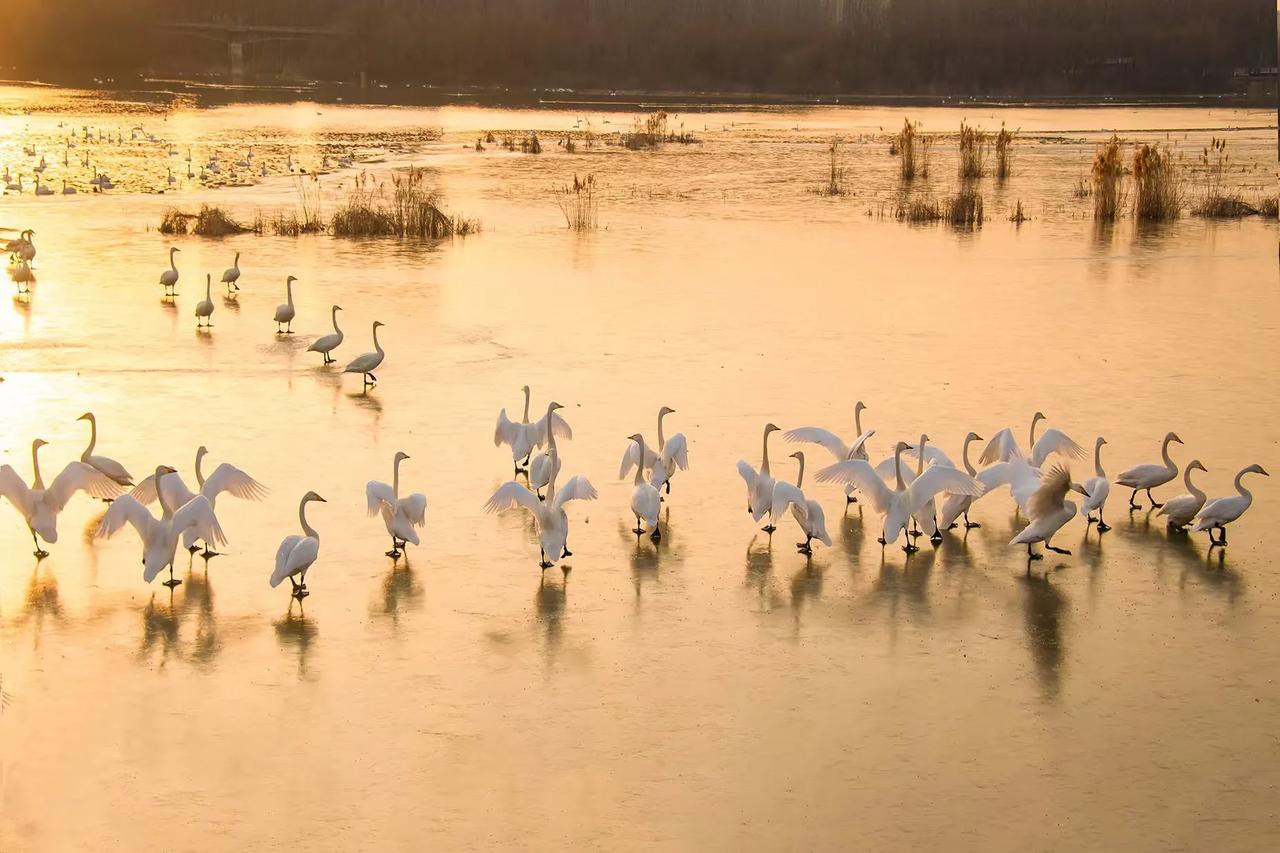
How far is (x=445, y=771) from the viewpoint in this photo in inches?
213

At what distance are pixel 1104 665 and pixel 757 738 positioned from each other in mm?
1680

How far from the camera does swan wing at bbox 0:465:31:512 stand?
7.25 meters

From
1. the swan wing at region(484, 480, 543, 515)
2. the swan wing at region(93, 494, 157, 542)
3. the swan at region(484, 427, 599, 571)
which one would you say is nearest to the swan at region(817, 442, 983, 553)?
the swan at region(484, 427, 599, 571)

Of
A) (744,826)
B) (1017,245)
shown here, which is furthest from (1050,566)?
(1017,245)

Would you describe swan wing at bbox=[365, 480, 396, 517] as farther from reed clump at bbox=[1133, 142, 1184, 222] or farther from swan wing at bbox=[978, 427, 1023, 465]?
reed clump at bbox=[1133, 142, 1184, 222]

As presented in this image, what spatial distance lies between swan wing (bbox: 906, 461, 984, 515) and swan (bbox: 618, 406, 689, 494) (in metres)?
1.32

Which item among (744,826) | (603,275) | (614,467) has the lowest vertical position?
(744,826)

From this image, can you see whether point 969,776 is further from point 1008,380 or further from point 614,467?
point 1008,380

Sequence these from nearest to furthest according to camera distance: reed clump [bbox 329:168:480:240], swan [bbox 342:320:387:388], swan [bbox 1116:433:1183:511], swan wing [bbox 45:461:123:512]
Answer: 1. swan wing [bbox 45:461:123:512]
2. swan [bbox 1116:433:1183:511]
3. swan [bbox 342:320:387:388]
4. reed clump [bbox 329:168:480:240]

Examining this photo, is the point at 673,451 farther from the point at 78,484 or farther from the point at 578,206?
the point at 578,206

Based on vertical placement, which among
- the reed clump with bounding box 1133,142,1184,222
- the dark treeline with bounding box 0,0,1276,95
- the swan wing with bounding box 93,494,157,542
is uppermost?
the dark treeline with bounding box 0,0,1276,95

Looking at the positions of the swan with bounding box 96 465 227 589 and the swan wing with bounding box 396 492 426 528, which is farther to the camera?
the swan wing with bounding box 396 492 426 528

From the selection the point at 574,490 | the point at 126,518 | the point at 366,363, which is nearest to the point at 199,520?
the point at 126,518

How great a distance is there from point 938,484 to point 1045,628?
100 cm
